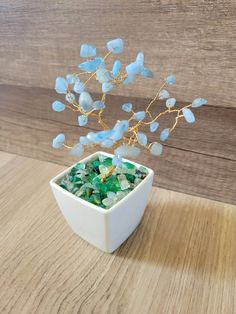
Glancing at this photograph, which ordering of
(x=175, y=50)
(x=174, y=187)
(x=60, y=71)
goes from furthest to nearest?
(x=60, y=71), (x=175, y=50), (x=174, y=187)

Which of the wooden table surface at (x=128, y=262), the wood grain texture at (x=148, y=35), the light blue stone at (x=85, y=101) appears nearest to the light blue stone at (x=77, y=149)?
the light blue stone at (x=85, y=101)

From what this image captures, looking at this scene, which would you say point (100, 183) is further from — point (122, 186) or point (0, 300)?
point (0, 300)

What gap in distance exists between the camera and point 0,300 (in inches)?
16.3

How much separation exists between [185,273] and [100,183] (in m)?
0.18

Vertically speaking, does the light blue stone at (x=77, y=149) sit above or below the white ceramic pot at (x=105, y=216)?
above

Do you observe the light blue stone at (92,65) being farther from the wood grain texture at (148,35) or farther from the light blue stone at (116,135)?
the wood grain texture at (148,35)

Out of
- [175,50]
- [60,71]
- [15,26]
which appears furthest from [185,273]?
[15,26]

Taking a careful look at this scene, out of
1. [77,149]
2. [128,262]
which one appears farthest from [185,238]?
[77,149]

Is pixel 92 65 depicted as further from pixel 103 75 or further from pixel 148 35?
pixel 148 35

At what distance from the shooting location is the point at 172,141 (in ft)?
2.33

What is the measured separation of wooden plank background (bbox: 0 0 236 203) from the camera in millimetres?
649

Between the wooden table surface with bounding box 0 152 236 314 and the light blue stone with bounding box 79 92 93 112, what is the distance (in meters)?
0.23

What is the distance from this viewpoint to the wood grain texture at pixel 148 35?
728 millimetres

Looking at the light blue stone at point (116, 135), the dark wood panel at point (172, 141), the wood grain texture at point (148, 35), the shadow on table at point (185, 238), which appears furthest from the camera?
the wood grain texture at point (148, 35)
